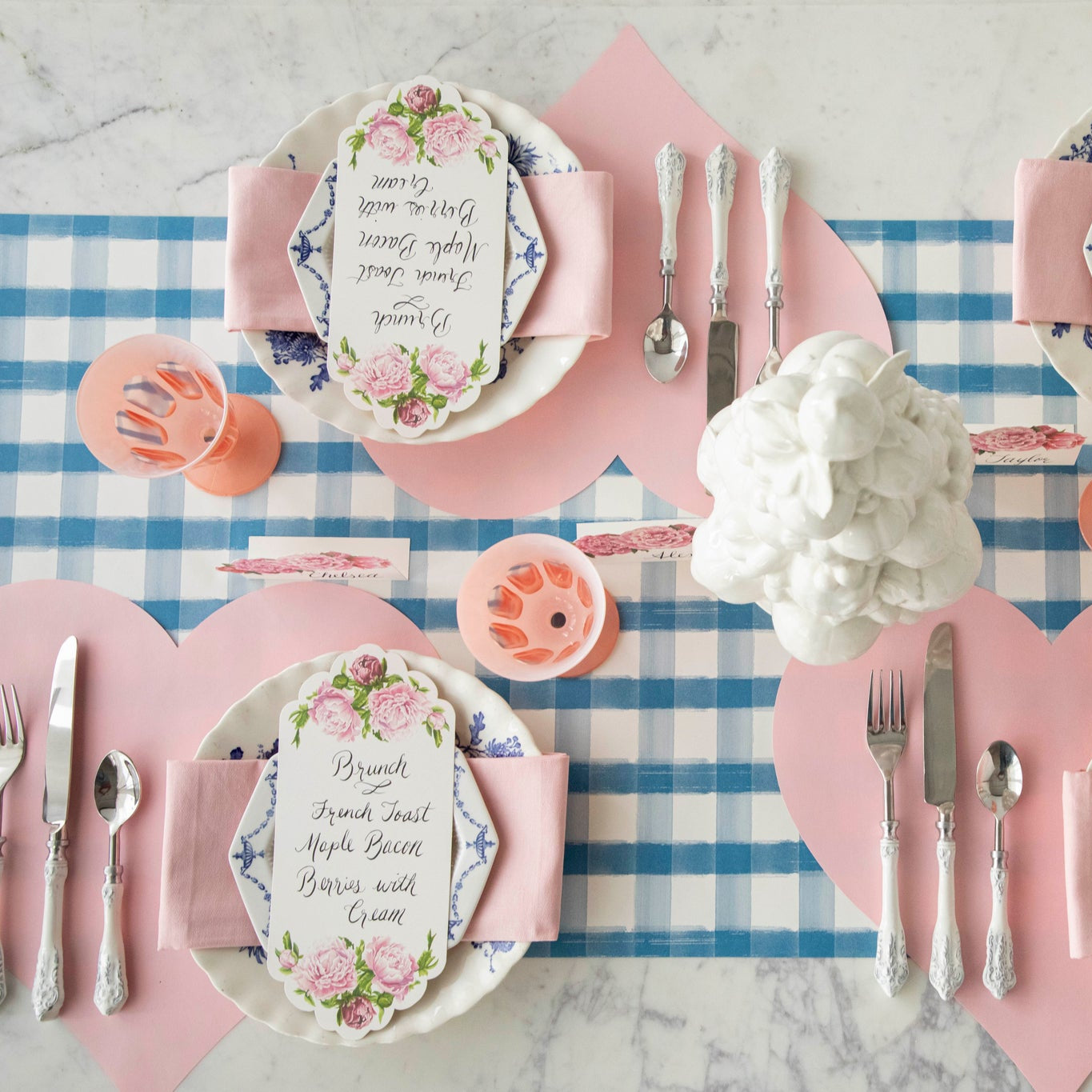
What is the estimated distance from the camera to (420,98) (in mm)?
896

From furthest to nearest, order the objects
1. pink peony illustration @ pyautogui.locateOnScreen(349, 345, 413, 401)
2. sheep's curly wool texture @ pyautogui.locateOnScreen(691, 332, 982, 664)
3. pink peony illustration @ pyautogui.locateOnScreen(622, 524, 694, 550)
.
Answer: pink peony illustration @ pyautogui.locateOnScreen(349, 345, 413, 401) < pink peony illustration @ pyautogui.locateOnScreen(622, 524, 694, 550) < sheep's curly wool texture @ pyautogui.locateOnScreen(691, 332, 982, 664)

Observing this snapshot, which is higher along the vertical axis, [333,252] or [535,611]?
[333,252]

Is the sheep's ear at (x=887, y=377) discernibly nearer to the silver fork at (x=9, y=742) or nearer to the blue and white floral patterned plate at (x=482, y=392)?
the blue and white floral patterned plate at (x=482, y=392)

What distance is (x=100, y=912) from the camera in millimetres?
900

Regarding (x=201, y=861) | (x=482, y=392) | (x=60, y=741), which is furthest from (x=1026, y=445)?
(x=60, y=741)

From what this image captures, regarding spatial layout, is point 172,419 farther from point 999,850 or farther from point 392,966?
point 999,850

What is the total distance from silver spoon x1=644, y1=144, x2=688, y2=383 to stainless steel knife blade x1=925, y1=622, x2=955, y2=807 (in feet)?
1.18

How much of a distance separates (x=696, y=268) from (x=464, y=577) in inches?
14.8

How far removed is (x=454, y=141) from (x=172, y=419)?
375 millimetres

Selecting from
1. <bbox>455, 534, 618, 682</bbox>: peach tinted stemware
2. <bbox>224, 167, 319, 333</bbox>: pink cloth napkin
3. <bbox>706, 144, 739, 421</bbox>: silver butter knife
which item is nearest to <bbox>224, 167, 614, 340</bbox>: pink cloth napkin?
<bbox>224, 167, 319, 333</bbox>: pink cloth napkin

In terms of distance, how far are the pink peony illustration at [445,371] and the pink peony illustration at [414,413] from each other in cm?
2

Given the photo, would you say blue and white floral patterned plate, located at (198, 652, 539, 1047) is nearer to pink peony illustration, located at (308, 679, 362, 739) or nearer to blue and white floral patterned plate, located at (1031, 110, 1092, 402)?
pink peony illustration, located at (308, 679, 362, 739)

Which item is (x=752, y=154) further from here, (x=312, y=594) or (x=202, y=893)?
(x=202, y=893)

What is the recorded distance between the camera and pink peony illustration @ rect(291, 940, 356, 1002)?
2.77 ft
